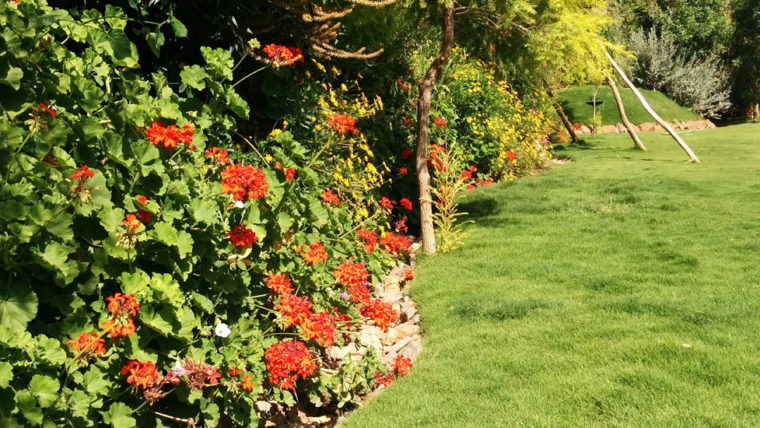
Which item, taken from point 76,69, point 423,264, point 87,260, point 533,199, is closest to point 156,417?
point 87,260

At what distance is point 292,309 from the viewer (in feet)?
10.4

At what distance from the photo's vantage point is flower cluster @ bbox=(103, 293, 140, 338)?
2.20m

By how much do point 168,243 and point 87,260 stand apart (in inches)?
14.6

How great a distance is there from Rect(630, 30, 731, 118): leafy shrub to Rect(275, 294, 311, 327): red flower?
1021 inches

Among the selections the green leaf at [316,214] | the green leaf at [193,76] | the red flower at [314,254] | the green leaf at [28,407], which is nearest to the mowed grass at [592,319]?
the red flower at [314,254]

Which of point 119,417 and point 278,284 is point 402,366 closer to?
point 278,284

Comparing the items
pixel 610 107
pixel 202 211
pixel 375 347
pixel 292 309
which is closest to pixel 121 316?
pixel 202 211

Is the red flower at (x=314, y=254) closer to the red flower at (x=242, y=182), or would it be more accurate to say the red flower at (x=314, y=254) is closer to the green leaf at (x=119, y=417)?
the red flower at (x=242, y=182)

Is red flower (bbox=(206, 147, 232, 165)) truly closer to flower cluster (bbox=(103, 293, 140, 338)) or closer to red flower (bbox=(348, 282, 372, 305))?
flower cluster (bbox=(103, 293, 140, 338))

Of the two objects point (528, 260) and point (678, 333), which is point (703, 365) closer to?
point (678, 333)

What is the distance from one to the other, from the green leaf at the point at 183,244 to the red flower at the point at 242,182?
1.26 ft

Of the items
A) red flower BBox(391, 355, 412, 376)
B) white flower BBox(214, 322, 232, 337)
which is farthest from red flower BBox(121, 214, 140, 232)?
red flower BBox(391, 355, 412, 376)

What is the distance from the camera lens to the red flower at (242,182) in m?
2.81

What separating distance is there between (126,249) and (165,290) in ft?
0.70
